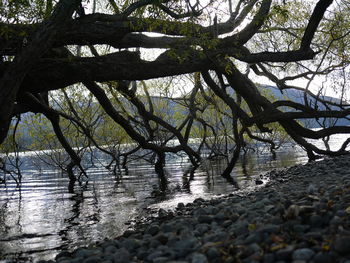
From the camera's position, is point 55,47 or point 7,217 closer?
A: point 55,47

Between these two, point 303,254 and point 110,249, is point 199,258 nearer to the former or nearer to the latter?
point 303,254

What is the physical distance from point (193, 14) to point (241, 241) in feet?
19.0

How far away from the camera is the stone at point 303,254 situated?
135 inches

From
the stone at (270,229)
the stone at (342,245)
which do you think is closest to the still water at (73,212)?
the stone at (270,229)

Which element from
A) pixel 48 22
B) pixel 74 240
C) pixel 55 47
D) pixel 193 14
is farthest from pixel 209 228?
pixel 55 47

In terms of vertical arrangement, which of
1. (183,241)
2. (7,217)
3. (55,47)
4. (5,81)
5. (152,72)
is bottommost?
(7,217)

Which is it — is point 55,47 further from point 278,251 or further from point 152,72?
point 278,251

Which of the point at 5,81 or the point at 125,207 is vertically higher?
the point at 5,81

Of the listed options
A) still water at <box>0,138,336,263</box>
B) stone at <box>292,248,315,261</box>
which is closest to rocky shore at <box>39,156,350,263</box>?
stone at <box>292,248,315,261</box>

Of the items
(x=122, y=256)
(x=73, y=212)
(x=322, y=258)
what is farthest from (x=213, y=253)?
(x=73, y=212)

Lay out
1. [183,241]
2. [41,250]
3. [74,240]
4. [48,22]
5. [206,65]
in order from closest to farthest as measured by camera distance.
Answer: [183,241]
[48,22]
[41,250]
[74,240]
[206,65]

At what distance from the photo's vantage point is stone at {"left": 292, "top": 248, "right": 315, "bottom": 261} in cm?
343

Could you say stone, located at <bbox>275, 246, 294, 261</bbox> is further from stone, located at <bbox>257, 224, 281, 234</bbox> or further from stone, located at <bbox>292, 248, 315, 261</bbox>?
stone, located at <bbox>257, 224, 281, 234</bbox>

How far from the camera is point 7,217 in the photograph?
11.2 m
